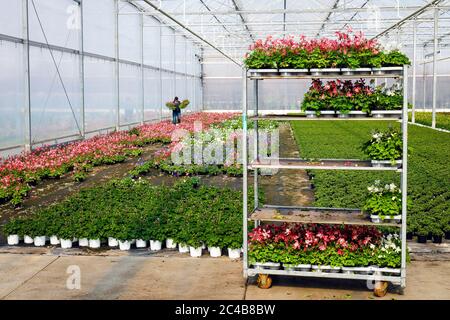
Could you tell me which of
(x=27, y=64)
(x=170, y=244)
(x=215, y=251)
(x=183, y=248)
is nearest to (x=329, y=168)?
(x=215, y=251)

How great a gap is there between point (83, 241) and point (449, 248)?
4392 millimetres

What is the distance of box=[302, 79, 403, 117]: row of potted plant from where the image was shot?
541cm

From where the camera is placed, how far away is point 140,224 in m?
7.29

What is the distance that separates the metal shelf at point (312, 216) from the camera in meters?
5.32

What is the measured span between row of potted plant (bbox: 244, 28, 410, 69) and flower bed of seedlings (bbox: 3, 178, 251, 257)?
2165mm

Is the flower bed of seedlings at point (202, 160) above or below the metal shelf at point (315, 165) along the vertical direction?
below

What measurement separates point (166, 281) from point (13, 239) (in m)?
2.60

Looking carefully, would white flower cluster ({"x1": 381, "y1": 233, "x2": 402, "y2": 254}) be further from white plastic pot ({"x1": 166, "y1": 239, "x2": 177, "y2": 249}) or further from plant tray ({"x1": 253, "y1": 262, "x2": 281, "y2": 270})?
white plastic pot ({"x1": 166, "y1": 239, "x2": 177, "y2": 249})

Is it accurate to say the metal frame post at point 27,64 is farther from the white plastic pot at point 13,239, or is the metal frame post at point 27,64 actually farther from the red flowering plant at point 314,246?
the red flowering plant at point 314,246

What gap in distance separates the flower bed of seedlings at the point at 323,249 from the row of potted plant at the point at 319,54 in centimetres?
157

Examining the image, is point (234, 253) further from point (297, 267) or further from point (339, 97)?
point (339, 97)

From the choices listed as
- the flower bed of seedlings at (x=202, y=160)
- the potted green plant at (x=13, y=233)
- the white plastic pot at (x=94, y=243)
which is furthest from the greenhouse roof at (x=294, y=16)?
the white plastic pot at (x=94, y=243)

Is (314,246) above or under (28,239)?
above
